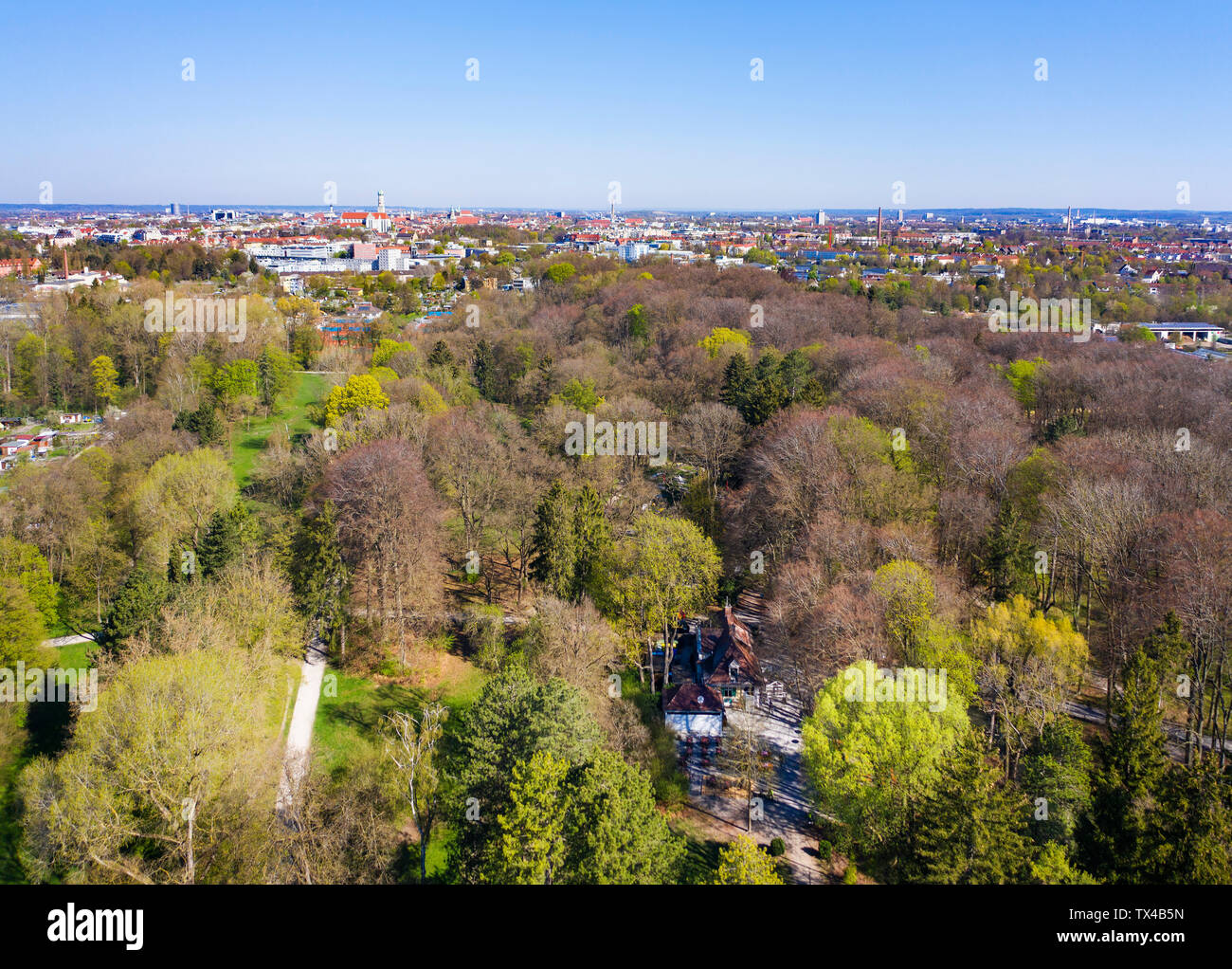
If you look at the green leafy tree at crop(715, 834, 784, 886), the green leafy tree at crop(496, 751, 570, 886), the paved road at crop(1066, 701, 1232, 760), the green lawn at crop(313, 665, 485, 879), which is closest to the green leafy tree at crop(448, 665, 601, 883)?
the green leafy tree at crop(496, 751, 570, 886)

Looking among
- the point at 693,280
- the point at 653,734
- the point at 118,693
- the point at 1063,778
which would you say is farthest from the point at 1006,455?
the point at 693,280

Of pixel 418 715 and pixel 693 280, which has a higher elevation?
pixel 693 280

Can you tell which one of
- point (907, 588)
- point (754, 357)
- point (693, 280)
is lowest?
point (907, 588)

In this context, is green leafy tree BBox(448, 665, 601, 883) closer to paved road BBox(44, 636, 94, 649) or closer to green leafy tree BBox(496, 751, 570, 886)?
green leafy tree BBox(496, 751, 570, 886)

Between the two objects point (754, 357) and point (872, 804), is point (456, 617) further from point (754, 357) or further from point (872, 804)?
point (754, 357)
